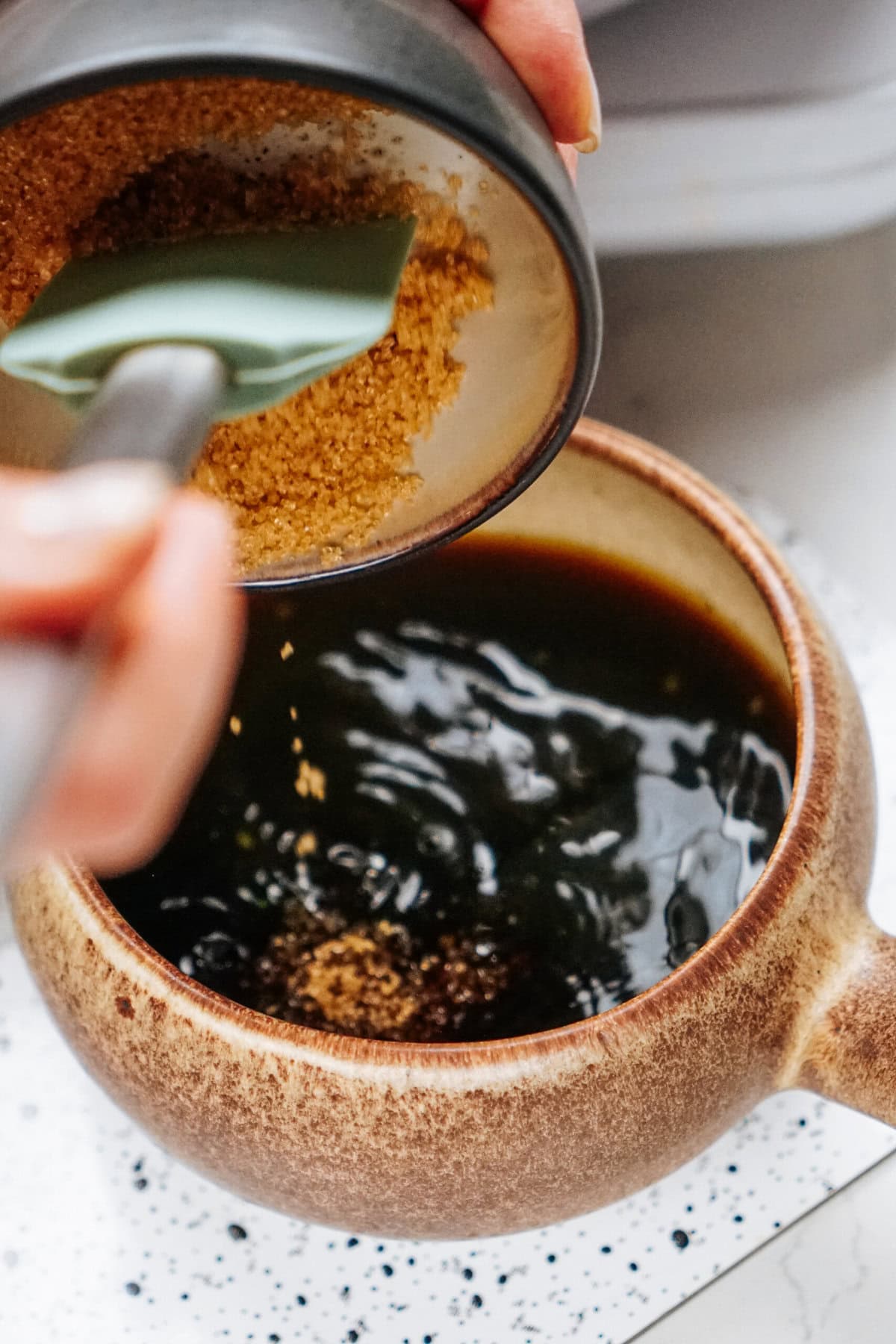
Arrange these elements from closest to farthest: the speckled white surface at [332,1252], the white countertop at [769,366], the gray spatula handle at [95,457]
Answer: the gray spatula handle at [95,457] → the speckled white surface at [332,1252] → the white countertop at [769,366]

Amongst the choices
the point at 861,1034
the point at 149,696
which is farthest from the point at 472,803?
the point at 149,696

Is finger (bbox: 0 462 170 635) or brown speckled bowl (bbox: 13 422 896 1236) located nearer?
Answer: finger (bbox: 0 462 170 635)

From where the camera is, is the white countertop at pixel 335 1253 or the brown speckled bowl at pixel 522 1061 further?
the white countertop at pixel 335 1253

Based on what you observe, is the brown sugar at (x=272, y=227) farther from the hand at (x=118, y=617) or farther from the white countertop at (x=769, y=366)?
the white countertop at (x=769, y=366)

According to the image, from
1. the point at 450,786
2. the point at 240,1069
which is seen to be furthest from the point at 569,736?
the point at 240,1069

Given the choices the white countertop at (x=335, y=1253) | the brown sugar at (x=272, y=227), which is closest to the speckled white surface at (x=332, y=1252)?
the white countertop at (x=335, y=1253)

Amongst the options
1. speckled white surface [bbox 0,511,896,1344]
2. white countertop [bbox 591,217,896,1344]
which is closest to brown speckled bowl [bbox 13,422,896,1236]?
speckled white surface [bbox 0,511,896,1344]

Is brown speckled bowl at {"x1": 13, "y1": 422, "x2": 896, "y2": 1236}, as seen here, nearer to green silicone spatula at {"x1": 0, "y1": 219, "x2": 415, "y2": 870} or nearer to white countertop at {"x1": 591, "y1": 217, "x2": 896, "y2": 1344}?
green silicone spatula at {"x1": 0, "y1": 219, "x2": 415, "y2": 870}
